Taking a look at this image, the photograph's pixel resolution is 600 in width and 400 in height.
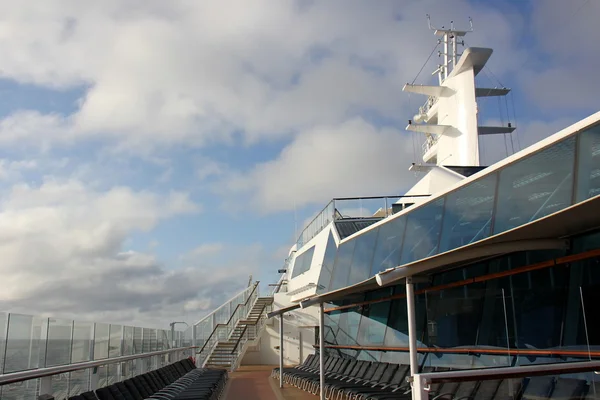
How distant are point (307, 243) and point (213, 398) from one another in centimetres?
1059

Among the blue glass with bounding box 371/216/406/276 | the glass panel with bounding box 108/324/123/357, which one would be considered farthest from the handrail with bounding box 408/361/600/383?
the glass panel with bounding box 108/324/123/357

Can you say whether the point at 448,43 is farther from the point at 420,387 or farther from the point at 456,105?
the point at 420,387

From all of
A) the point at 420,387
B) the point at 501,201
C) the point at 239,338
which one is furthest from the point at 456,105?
the point at 420,387

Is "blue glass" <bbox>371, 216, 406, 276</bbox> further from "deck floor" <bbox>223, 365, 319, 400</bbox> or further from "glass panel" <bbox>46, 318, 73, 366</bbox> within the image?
"glass panel" <bbox>46, 318, 73, 366</bbox>

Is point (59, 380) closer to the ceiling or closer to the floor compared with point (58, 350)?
closer to the floor

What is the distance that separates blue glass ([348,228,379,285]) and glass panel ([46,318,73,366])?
5169mm

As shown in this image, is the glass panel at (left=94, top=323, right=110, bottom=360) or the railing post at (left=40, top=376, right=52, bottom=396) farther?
the glass panel at (left=94, top=323, right=110, bottom=360)

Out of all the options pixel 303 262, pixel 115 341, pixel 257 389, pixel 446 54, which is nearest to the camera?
pixel 115 341

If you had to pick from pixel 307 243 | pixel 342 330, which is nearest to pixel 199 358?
pixel 307 243

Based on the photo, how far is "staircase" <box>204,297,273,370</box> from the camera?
2148 cm

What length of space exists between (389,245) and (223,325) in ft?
50.1

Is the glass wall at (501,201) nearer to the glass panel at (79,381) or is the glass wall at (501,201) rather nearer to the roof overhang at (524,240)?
the roof overhang at (524,240)

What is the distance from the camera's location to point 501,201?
5820 mm

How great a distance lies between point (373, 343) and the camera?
1205cm
